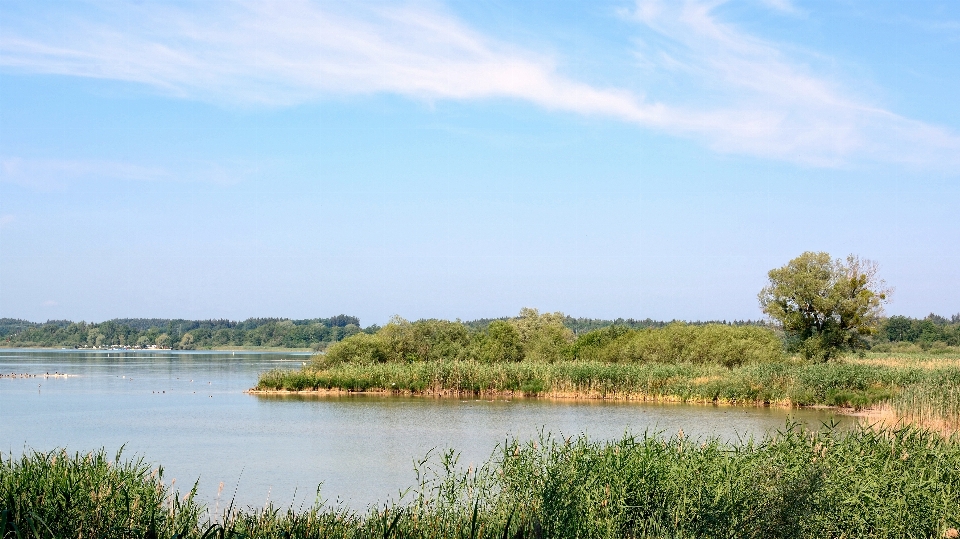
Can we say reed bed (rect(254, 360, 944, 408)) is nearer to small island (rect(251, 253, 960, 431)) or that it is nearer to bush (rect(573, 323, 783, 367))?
small island (rect(251, 253, 960, 431))

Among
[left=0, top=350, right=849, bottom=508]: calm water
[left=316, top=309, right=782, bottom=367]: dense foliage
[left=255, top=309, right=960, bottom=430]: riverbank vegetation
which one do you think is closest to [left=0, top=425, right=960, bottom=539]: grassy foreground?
[left=0, top=350, right=849, bottom=508]: calm water

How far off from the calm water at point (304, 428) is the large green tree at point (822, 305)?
12804 millimetres

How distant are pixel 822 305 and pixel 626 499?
127 feet

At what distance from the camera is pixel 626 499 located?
34.9ft

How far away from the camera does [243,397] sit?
1690 inches

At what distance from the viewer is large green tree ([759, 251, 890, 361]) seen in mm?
45750

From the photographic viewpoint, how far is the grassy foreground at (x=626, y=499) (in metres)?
8.41

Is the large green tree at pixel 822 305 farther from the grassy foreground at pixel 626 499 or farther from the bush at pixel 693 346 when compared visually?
the grassy foreground at pixel 626 499

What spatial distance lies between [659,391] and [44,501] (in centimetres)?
3298

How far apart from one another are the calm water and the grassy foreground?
2129mm

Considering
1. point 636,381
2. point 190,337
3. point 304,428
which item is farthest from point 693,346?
point 190,337

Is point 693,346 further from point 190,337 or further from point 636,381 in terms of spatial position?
point 190,337

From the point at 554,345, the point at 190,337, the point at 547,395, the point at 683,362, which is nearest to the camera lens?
the point at 547,395

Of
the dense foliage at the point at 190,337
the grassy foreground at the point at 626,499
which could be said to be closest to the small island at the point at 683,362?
the grassy foreground at the point at 626,499
